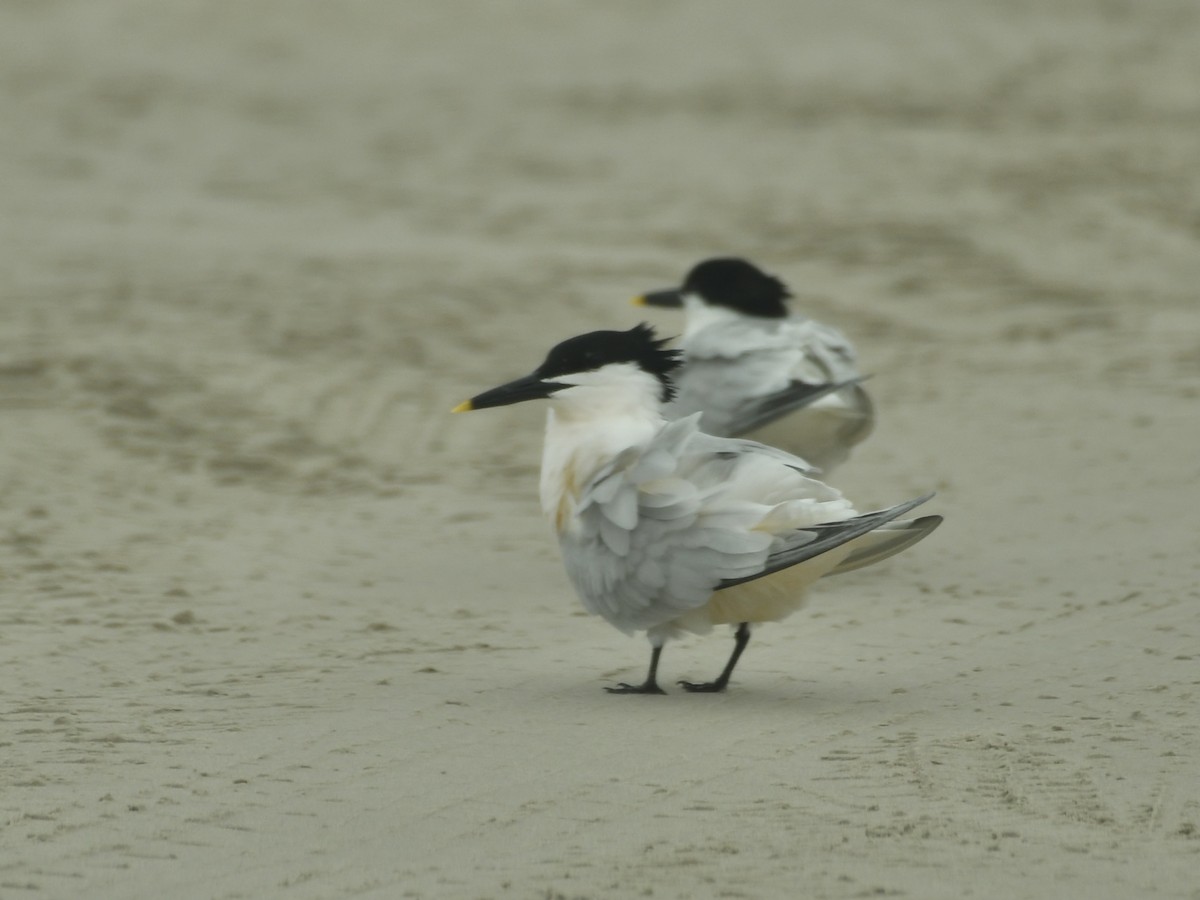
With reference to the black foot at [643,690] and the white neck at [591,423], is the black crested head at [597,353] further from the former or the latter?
the black foot at [643,690]

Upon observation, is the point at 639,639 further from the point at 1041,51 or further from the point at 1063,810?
the point at 1041,51

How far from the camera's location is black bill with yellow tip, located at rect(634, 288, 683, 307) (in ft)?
25.1

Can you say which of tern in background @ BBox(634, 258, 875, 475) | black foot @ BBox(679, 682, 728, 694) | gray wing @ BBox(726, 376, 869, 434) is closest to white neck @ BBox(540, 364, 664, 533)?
black foot @ BBox(679, 682, 728, 694)

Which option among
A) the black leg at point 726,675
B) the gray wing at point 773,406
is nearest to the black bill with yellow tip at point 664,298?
the gray wing at point 773,406

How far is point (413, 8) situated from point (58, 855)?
1812 cm

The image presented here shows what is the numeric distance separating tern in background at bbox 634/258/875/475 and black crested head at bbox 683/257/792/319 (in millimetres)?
170

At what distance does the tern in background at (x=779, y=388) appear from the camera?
638cm

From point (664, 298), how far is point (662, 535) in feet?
9.93

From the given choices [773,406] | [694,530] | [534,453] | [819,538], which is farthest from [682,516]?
[534,453]

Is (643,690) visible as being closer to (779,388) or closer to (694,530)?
(694,530)

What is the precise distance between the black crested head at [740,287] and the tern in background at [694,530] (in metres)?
2.12

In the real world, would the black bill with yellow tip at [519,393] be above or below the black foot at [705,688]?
above

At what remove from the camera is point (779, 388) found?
641 centimetres

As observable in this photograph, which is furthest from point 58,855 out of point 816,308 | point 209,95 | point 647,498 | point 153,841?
point 209,95
